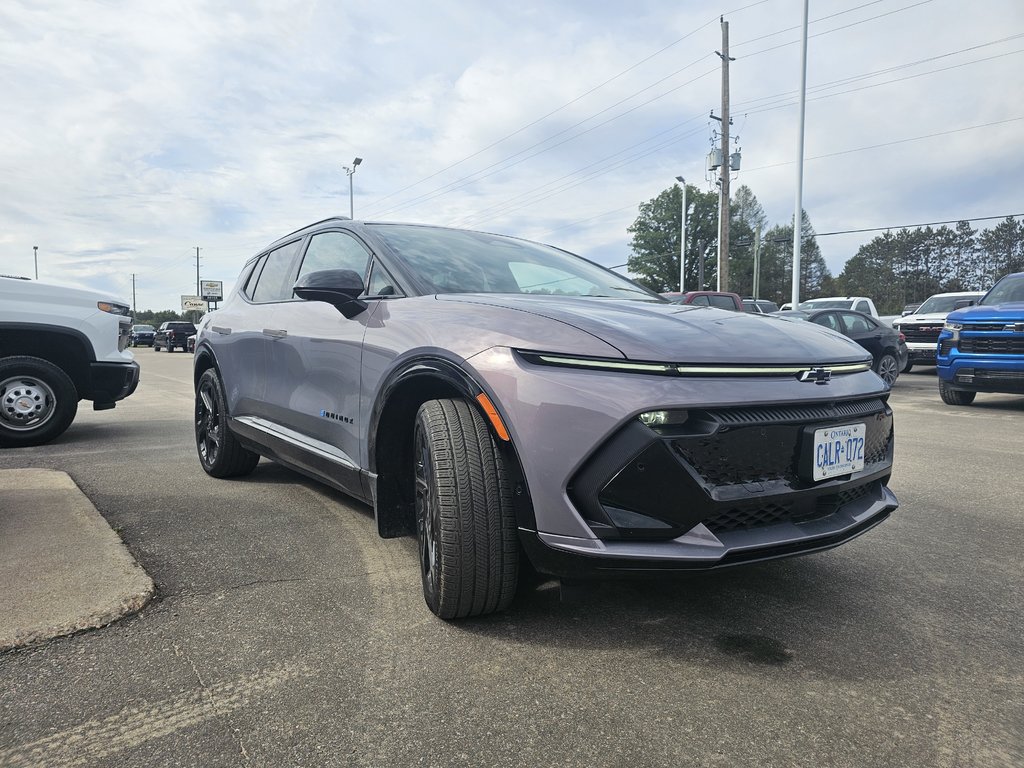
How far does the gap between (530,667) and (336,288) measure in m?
1.56

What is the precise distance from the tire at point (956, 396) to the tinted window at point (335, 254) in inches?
333

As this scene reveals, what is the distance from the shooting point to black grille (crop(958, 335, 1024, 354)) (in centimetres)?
788

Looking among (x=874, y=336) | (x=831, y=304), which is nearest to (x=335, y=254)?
(x=874, y=336)

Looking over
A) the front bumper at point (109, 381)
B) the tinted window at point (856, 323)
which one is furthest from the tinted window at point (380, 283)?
the tinted window at point (856, 323)

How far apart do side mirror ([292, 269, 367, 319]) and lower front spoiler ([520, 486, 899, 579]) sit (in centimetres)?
128

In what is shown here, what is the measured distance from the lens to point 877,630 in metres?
2.34

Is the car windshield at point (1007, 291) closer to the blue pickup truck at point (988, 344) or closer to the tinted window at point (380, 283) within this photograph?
the blue pickup truck at point (988, 344)

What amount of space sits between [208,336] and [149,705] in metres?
3.27

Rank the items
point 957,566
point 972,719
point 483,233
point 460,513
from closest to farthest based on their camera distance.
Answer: point 972,719 → point 460,513 → point 957,566 → point 483,233

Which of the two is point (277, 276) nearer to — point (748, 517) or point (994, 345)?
point (748, 517)

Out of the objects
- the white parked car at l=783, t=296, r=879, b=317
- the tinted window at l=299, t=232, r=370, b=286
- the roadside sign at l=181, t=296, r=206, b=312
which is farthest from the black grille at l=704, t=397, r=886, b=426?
the roadside sign at l=181, t=296, r=206, b=312

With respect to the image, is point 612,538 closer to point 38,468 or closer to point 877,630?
point 877,630

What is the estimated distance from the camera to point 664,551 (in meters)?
1.97

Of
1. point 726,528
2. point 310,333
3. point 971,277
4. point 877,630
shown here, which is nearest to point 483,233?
point 310,333
